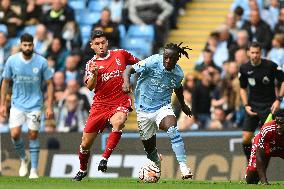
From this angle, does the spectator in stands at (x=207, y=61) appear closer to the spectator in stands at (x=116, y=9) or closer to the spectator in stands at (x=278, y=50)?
the spectator in stands at (x=278, y=50)

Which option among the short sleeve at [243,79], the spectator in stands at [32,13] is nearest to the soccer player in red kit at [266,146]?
the short sleeve at [243,79]

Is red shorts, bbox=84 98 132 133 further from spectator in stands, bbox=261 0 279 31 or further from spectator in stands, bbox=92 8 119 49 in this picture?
spectator in stands, bbox=92 8 119 49

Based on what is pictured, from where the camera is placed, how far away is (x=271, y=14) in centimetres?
2561

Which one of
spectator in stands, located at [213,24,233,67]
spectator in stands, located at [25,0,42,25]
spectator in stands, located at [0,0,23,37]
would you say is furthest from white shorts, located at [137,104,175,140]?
spectator in stands, located at [0,0,23,37]

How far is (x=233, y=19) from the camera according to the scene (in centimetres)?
2578

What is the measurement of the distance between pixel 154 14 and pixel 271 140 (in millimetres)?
10372

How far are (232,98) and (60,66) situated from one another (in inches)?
205

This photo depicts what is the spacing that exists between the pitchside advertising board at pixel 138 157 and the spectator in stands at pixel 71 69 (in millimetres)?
2806

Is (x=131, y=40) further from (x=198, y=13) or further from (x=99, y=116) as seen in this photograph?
(x=99, y=116)

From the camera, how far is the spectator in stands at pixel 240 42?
2486cm

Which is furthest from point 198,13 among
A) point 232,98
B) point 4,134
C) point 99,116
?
point 99,116

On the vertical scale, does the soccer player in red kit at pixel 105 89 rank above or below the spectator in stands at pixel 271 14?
below

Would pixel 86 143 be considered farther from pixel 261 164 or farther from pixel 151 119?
pixel 261 164

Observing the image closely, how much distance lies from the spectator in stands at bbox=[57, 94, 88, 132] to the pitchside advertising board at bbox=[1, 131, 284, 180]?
1097mm
